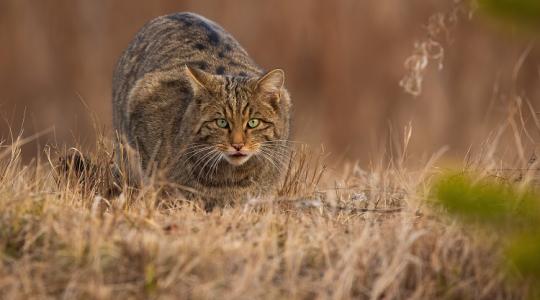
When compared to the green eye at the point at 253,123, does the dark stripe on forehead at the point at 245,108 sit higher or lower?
higher

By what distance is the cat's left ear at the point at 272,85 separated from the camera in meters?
5.61

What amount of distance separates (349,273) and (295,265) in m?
0.23

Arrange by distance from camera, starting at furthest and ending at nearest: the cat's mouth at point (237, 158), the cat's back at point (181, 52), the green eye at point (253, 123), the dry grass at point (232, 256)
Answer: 1. the cat's back at point (181, 52)
2. the green eye at point (253, 123)
3. the cat's mouth at point (237, 158)
4. the dry grass at point (232, 256)

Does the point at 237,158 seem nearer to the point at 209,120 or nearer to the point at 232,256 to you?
the point at 209,120

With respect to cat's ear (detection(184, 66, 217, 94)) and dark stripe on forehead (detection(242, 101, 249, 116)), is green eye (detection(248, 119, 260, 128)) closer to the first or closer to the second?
dark stripe on forehead (detection(242, 101, 249, 116))

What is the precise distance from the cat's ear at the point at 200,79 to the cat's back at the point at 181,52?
583 mm

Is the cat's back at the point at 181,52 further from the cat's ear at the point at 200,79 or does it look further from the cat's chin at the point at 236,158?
the cat's chin at the point at 236,158

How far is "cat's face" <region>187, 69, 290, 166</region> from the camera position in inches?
216

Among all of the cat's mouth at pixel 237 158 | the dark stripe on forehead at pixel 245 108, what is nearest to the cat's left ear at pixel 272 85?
the dark stripe on forehead at pixel 245 108

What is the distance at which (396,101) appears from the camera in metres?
10.3

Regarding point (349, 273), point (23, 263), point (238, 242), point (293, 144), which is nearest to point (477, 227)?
point (349, 273)

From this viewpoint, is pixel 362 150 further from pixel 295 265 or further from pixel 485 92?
pixel 295 265

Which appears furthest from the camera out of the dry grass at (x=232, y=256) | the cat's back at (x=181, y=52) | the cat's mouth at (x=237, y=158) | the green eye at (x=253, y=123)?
the cat's back at (x=181, y=52)

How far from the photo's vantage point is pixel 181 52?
6398 millimetres
